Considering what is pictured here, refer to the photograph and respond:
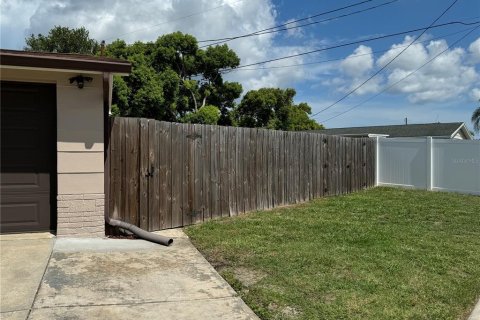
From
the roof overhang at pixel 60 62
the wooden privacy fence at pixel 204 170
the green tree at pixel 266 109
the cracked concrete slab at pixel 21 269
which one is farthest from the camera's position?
the green tree at pixel 266 109

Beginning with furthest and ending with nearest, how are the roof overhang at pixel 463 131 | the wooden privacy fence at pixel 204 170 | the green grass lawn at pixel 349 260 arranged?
1. the roof overhang at pixel 463 131
2. the wooden privacy fence at pixel 204 170
3. the green grass lawn at pixel 349 260

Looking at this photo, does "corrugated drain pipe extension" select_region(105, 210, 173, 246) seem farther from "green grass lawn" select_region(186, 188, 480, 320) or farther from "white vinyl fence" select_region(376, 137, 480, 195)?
"white vinyl fence" select_region(376, 137, 480, 195)

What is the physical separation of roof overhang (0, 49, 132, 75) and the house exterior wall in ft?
1.05

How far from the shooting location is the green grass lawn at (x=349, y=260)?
479 cm

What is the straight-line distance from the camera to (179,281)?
17.3 ft

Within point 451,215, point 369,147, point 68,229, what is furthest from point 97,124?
point 369,147

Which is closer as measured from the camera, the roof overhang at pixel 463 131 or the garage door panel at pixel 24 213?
the garage door panel at pixel 24 213

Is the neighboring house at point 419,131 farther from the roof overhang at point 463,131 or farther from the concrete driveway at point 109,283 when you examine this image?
the concrete driveway at point 109,283

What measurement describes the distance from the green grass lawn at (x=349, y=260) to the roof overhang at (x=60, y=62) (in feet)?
9.55

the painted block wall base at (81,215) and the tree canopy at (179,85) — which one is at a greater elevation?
the tree canopy at (179,85)

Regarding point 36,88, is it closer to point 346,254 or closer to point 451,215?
point 346,254

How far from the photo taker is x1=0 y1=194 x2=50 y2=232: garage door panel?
6766mm

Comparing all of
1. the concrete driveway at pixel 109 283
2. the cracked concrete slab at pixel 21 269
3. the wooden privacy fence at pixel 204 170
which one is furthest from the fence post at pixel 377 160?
the cracked concrete slab at pixel 21 269

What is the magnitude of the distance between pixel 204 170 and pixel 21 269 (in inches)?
171
